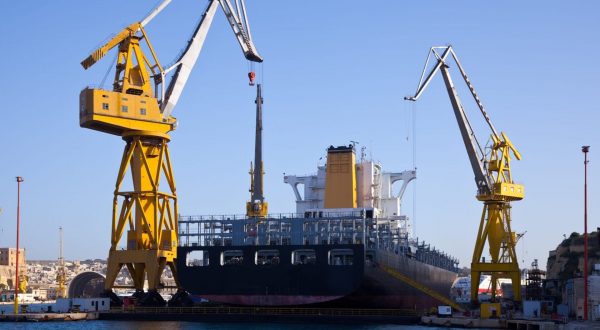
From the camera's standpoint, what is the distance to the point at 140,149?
216 feet

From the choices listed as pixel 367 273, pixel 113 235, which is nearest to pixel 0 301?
pixel 113 235

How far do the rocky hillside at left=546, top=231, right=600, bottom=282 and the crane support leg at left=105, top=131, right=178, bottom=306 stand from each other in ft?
109

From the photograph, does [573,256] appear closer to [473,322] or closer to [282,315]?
[473,322]

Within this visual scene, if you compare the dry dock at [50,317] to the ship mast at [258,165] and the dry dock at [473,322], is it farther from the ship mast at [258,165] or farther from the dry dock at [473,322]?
the dry dock at [473,322]

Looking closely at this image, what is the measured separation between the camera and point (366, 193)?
75438 mm

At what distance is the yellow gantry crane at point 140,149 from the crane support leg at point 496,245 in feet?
73.2

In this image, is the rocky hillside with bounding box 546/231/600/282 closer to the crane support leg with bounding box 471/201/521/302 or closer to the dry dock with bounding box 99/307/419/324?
the crane support leg with bounding box 471/201/521/302

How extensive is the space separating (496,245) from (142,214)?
85.4ft

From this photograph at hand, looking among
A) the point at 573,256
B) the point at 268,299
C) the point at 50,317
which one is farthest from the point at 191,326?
the point at 573,256

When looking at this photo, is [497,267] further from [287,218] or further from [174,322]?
[174,322]

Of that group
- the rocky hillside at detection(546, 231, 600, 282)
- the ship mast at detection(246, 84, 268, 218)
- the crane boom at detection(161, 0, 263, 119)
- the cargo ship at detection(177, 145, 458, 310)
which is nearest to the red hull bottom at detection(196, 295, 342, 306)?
the cargo ship at detection(177, 145, 458, 310)

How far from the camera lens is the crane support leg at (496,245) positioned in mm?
68562

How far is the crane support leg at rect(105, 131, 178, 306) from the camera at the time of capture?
6579 cm

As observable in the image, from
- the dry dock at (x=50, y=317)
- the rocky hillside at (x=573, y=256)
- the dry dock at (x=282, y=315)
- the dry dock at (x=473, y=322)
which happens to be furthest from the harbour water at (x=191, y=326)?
the rocky hillside at (x=573, y=256)
